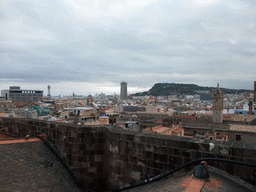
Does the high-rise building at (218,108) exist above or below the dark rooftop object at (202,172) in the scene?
below

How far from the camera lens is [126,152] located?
470cm

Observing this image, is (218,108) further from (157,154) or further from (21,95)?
(21,95)

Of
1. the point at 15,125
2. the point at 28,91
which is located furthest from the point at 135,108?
the point at 28,91

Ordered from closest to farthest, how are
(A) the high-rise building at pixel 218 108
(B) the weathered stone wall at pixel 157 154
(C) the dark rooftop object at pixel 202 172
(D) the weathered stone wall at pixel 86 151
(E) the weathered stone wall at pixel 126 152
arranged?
(C) the dark rooftop object at pixel 202 172, (B) the weathered stone wall at pixel 157 154, (E) the weathered stone wall at pixel 126 152, (D) the weathered stone wall at pixel 86 151, (A) the high-rise building at pixel 218 108

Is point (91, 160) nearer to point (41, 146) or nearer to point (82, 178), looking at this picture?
point (82, 178)

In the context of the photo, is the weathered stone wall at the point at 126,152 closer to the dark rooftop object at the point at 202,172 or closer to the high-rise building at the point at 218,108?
the dark rooftop object at the point at 202,172

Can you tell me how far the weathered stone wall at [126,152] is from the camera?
353 cm

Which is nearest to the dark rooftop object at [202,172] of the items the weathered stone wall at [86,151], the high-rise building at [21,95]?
the weathered stone wall at [86,151]

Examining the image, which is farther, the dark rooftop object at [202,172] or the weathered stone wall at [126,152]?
the weathered stone wall at [126,152]

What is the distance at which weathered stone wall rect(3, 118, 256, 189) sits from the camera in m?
3.53

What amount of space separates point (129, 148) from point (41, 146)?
9.21 feet

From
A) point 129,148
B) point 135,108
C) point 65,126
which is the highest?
point 65,126

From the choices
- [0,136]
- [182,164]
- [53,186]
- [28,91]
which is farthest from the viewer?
[28,91]

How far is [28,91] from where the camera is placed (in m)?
124
